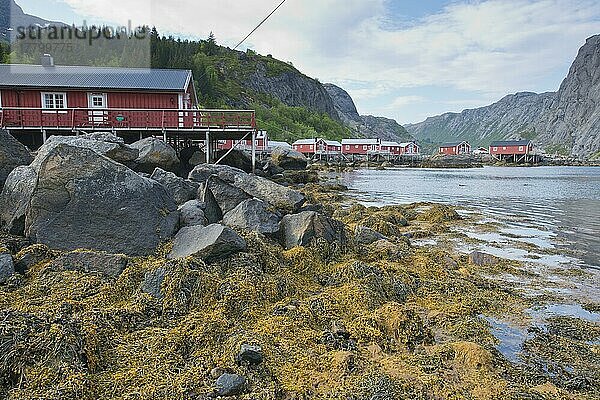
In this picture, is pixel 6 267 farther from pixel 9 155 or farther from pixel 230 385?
pixel 230 385

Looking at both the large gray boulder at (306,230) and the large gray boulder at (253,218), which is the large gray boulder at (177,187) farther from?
the large gray boulder at (306,230)

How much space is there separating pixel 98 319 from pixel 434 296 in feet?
18.0

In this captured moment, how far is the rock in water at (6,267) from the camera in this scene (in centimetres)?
685

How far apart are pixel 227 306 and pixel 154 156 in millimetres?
12545

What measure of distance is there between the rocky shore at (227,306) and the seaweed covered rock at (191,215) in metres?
0.04

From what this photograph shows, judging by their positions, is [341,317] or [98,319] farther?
[341,317]

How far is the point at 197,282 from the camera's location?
6.98 meters

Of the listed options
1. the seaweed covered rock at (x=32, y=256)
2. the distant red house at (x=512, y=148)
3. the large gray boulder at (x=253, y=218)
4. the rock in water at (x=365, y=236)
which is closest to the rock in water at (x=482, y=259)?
the rock in water at (x=365, y=236)

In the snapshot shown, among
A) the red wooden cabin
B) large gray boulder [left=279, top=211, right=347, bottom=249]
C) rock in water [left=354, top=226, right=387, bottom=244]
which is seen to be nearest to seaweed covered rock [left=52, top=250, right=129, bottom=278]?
large gray boulder [left=279, top=211, right=347, bottom=249]

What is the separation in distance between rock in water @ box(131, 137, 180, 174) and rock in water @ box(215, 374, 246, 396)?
13606mm

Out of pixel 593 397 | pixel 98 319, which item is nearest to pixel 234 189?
pixel 98 319

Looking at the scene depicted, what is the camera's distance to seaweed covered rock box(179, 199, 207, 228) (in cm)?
931

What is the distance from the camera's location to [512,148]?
130 meters

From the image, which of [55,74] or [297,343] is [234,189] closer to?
[297,343]
